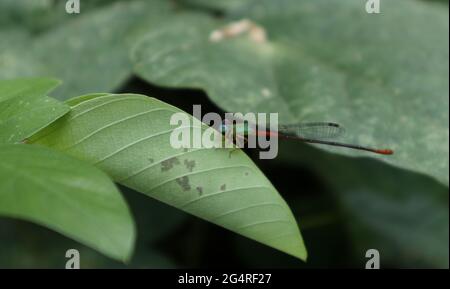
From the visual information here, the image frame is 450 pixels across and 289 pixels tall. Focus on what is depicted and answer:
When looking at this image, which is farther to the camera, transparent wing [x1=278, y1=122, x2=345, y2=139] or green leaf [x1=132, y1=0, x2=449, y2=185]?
green leaf [x1=132, y1=0, x2=449, y2=185]

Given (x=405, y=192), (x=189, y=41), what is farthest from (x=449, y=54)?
(x=189, y=41)

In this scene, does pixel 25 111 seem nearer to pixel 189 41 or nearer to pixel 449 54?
pixel 189 41

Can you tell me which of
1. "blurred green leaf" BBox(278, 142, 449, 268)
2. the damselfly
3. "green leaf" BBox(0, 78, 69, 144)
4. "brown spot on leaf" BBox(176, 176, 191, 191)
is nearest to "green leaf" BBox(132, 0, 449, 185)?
the damselfly

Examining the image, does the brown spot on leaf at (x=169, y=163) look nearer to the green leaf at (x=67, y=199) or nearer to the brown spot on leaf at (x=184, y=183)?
the brown spot on leaf at (x=184, y=183)

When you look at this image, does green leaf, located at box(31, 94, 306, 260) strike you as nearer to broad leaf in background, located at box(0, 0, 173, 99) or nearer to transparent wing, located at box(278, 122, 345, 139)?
transparent wing, located at box(278, 122, 345, 139)

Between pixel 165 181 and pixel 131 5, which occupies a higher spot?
pixel 131 5

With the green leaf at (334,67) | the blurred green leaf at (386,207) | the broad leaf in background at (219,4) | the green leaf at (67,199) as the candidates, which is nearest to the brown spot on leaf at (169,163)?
the green leaf at (67,199)
